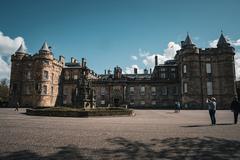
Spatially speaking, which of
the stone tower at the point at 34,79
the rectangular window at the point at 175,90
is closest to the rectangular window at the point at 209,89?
the rectangular window at the point at 175,90

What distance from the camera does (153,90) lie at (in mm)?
52031

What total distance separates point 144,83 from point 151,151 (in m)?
46.7

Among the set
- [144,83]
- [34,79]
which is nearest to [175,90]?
[144,83]

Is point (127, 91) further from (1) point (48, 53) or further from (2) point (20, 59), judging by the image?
(2) point (20, 59)

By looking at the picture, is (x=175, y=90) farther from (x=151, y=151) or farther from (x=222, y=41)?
(x=151, y=151)

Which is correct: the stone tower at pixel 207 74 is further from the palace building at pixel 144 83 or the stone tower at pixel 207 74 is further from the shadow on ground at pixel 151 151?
the shadow on ground at pixel 151 151

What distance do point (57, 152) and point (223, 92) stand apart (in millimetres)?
47065

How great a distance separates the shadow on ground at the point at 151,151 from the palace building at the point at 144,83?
4043 centimetres

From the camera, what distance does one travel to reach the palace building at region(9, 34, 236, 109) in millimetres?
45188

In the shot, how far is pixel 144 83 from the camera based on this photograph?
52500mm

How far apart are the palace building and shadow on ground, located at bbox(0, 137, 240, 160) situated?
40434 mm

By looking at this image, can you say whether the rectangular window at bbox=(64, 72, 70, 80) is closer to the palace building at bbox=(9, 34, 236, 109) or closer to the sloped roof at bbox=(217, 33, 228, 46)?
the palace building at bbox=(9, 34, 236, 109)

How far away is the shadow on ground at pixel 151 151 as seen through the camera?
18.2 ft

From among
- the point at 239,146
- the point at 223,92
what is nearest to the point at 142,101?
the point at 223,92
